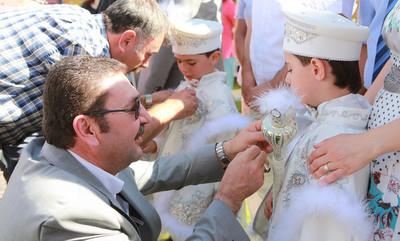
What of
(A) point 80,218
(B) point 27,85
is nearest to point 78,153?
(A) point 80,218

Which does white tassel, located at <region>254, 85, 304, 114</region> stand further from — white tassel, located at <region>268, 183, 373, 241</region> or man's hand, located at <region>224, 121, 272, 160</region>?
white tassel, located at <region>268, 183, 373, 241</region>

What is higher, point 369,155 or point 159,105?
point 369,155

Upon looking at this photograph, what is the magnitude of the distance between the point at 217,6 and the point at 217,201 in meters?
1.97

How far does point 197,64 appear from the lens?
2855 mm

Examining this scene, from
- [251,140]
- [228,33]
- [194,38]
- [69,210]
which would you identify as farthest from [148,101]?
[228,33]

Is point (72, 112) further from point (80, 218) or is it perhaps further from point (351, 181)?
point (351, 181)

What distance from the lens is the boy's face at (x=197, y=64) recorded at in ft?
9.34

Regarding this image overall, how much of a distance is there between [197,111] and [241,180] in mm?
1029

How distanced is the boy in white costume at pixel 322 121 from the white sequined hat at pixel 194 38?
0.95m

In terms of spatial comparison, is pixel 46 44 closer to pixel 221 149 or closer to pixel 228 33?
pixel 221 149

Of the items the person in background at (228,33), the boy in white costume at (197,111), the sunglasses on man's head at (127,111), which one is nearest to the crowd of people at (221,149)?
the sunglasses on man's head at (127,111)

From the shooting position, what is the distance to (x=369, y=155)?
158cm

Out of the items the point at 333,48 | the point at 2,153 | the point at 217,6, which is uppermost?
the point at 333,48

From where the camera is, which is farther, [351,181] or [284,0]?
[284,0]
